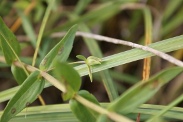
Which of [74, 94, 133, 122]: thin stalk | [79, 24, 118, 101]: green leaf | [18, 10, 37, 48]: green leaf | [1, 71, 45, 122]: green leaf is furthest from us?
[18, 10, 37, 48]: green leaf

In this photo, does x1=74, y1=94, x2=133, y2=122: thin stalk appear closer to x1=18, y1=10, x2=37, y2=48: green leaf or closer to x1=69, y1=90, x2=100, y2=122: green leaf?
x1=69, y1=90, x2=100, y2=122: green leaf

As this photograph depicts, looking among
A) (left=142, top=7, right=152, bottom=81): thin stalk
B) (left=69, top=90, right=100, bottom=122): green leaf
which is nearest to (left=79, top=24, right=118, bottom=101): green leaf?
(left=142, top=7, right=152, bottom=81): thin stalk

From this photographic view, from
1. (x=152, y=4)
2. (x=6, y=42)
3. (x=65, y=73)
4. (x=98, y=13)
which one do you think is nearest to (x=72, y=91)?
(x=65, y=73)

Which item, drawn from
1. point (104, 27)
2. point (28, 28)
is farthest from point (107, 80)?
Answer: point (104, 27)

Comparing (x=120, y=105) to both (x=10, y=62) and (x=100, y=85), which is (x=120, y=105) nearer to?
(x=10, y=62)

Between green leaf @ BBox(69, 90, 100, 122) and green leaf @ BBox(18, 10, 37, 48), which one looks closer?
green leaf @ BBox(69, 90, 100, 122)

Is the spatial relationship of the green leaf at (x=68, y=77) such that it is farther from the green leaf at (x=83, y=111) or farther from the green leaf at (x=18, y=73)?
the green leaf at (x=18, y=73)

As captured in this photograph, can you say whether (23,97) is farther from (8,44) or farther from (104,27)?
(104,27)
